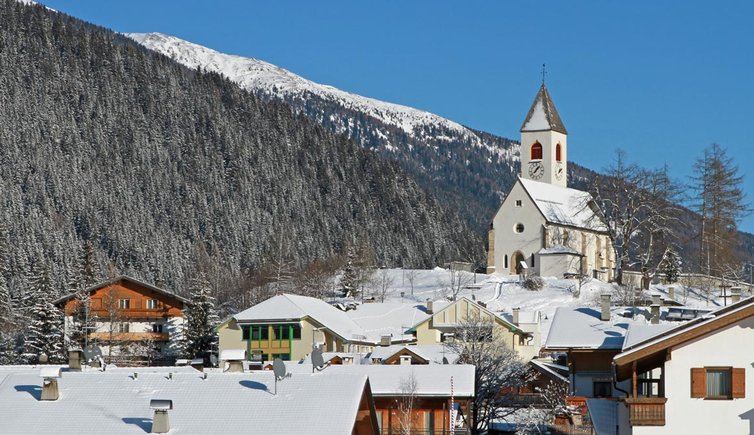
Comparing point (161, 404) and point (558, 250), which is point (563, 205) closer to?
point (558, 250)

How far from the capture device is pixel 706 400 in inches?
1291

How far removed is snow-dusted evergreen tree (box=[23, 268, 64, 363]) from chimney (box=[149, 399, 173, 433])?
50722mm

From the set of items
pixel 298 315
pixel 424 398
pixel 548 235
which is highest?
pixel 548 235

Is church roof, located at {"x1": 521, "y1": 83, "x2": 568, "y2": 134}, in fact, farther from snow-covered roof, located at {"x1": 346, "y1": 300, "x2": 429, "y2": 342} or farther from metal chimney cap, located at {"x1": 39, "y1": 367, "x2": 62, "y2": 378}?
metal chimney cap, located at {"x1": 39, "y1": 367, "x2": 62, "y2": 378}

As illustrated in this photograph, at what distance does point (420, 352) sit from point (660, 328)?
95.2ft

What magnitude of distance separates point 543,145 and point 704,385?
91.6 meters

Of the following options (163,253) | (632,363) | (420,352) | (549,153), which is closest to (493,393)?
(420,352)

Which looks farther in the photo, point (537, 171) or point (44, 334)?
point (537, 171)

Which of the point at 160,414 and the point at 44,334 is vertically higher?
the point at 160,414

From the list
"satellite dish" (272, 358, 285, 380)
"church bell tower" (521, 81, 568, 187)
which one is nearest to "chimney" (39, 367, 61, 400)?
"satellite dish" (272, 358, 285, 380)

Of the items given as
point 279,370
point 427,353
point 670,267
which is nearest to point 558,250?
point 670,267

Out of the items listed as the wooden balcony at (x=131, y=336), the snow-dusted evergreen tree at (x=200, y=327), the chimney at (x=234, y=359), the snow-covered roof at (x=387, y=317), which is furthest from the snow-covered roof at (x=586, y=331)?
the wooden balcony at (x=131, y=336)

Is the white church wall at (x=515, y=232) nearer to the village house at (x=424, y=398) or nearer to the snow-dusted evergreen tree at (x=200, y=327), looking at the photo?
the snow-dusted evergreen tree at (x=200, y=327)

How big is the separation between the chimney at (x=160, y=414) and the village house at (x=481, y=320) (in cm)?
4817
